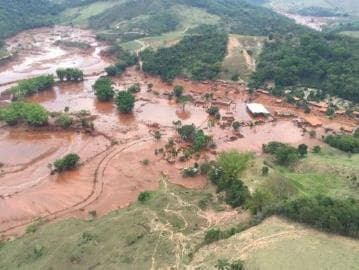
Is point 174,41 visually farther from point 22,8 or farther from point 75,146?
point 22,8

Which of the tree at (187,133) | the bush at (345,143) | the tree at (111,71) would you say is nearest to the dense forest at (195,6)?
the tree at (111,71)

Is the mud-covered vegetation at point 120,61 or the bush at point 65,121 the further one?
the mud-covered vegetation at point 120,61

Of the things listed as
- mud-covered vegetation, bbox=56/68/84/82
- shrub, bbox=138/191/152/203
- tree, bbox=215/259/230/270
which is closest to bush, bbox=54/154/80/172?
shrub, bbox=138/191/152/203

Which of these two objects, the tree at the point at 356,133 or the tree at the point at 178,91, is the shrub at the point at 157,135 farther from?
the tree at the point at 356,133

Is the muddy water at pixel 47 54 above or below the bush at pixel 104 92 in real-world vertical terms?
below

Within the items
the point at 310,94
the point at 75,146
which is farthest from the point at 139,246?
the point at 310,94

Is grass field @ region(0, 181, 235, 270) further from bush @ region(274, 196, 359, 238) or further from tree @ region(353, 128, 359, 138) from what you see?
tree @ region(353, 128, 359, 138)
